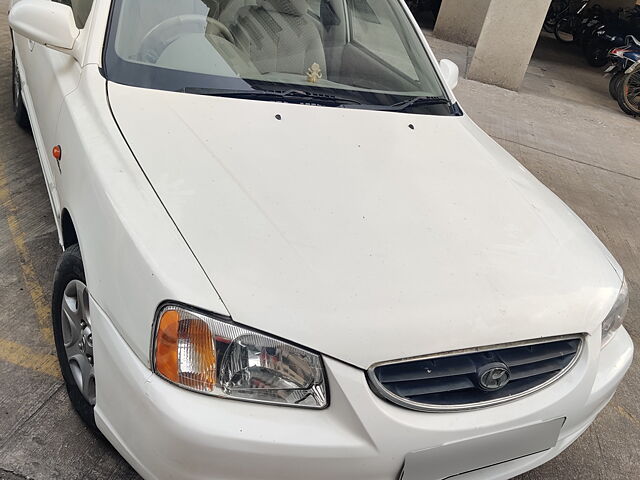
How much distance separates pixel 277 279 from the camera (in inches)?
61.0

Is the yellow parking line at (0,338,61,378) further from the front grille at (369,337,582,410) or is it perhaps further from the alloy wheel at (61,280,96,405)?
the front grille at (369,337,582,410)

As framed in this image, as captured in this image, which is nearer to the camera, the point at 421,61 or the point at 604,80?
the point at 421,61

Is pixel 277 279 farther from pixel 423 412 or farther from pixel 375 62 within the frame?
pixel 375 62

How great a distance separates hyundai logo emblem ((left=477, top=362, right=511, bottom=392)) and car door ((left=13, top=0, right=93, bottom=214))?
1.68 meters

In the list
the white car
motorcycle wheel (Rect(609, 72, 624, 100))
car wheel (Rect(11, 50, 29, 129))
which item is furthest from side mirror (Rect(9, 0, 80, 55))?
motorcycle wheel (Rect(609, 72, 624, 100))

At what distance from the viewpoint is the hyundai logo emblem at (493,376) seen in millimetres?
1610

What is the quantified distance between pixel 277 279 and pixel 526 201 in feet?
3.73

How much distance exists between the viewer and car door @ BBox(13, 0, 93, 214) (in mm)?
2334

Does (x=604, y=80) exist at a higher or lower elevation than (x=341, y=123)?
lower

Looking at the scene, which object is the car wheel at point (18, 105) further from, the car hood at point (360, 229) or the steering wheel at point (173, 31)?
the car hood at point (360, 229)

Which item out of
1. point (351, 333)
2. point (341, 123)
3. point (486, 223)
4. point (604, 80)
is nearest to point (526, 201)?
point (486, 223)

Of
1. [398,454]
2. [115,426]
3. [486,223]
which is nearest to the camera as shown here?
[398,454]

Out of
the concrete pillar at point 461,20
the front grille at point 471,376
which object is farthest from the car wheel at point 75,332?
the concrete pillar at point 461,20

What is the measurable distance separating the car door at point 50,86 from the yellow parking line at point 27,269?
19.3 inches
